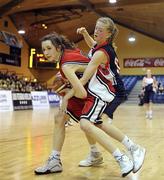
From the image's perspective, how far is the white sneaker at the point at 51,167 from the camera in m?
3.51

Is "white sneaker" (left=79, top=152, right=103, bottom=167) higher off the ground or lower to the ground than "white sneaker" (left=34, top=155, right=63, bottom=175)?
lower

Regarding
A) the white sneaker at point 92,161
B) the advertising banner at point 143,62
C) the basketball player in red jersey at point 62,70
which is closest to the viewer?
the basketball player in red jersey at point 62,70

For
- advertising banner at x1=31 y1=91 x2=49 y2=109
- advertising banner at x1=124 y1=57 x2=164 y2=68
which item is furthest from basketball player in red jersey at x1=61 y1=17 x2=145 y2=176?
advertising banner at x1=124 y1=57 x2=164 y2=68

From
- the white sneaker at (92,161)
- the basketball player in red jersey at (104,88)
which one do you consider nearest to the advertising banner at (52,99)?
the white sneaker at (92,161)

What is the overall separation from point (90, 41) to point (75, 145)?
75.5 inches

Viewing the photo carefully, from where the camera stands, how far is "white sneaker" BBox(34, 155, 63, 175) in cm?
351

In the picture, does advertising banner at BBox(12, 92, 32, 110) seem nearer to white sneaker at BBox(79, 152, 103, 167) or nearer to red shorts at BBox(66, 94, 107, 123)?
white sneaker at BBox(79, 152, 103, 167)

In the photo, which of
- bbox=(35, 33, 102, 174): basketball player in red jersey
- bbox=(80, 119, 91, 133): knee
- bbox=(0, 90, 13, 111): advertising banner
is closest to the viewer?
bbox=(80, 119, 91, 133): knee

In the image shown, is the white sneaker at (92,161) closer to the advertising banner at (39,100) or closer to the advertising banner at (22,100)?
the advertising banner at (22,100)

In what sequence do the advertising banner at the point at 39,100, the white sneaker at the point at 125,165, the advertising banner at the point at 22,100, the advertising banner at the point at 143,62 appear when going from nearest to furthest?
the white sneaker at the point at 125,165 < the advertising banner at the point at 22,100 < the advertising banner at the point at 39,100 < the advertising banner at the point at 143,62

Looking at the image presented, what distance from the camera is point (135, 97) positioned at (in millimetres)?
27859

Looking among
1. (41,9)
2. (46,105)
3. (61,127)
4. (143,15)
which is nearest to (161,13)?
(143,15)

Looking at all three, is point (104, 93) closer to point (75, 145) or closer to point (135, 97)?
point (75, 145)

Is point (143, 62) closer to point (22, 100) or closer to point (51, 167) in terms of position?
point (22, 100)
